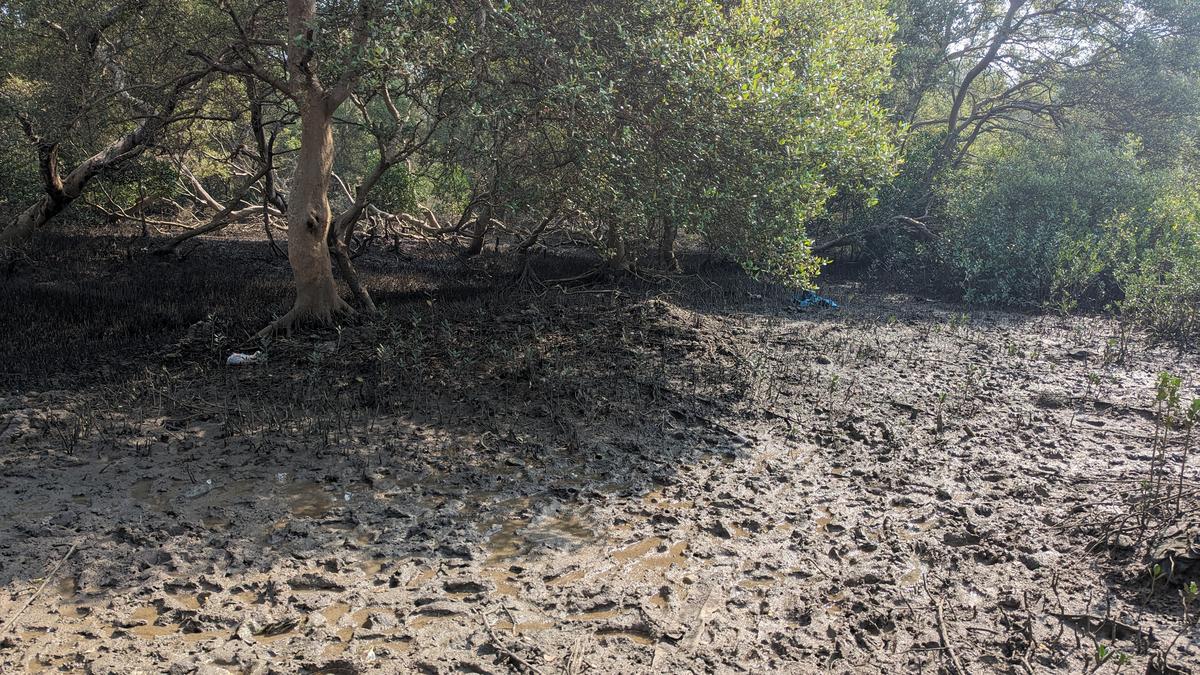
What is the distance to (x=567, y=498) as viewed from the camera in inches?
184

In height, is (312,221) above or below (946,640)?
above

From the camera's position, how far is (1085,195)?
12.3 meters

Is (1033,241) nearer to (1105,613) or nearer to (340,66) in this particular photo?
(1105,613)

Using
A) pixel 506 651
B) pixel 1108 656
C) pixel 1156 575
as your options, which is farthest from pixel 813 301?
pixel 506 651

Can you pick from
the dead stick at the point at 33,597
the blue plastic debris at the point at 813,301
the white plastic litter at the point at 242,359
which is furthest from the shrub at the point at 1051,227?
the dead stick at the point at 33,597

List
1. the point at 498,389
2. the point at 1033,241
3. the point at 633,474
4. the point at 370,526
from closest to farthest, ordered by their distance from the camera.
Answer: the point at 370,526 → the point at 633,474 → the point at 498,389 → the point at 1033,241

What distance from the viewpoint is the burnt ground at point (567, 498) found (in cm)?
318

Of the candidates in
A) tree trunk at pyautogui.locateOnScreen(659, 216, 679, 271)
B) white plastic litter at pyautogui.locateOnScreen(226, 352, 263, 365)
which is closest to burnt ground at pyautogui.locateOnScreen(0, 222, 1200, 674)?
white plastic litter at pyautogui.locateOnScreen(226, 352, 263, 365)

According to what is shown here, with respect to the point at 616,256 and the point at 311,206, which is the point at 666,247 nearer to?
the point at 616,256

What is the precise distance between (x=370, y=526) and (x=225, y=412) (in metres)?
2.20

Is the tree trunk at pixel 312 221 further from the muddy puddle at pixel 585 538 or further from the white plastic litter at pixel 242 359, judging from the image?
the muddy puddle at pixel 585 538

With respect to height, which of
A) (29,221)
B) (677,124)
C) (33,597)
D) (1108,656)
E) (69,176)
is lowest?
(33,597)

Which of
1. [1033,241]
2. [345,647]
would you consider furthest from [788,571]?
[1033,241]

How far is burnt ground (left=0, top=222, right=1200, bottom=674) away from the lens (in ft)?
10.4
